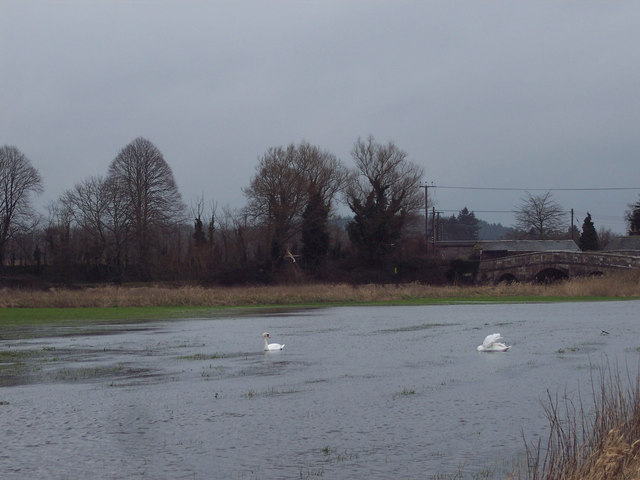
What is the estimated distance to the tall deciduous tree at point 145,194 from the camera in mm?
85000

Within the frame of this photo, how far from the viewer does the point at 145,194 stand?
85.7 metres

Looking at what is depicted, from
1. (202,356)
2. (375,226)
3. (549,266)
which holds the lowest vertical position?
(202,356)

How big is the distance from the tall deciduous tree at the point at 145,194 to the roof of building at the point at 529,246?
4545 centimetres

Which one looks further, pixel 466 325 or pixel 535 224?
pixel 535 224

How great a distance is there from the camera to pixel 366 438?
1413 centimetres

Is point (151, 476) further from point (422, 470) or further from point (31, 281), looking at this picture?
point (31, 281)

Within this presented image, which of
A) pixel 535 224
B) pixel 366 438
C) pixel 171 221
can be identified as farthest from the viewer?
pixel 535 224

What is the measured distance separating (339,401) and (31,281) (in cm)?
6941

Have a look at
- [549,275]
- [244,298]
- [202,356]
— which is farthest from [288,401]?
[549,275]

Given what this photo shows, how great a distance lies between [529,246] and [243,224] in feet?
142

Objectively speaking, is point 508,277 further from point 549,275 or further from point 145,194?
point 145,194

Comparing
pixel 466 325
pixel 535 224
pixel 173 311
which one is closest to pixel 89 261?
pixel 173 311

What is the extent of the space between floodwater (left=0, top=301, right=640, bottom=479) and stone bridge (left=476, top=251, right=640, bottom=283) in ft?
146

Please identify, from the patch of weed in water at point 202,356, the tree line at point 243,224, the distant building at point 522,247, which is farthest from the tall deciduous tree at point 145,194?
the patch of weed in water at point 202,356
